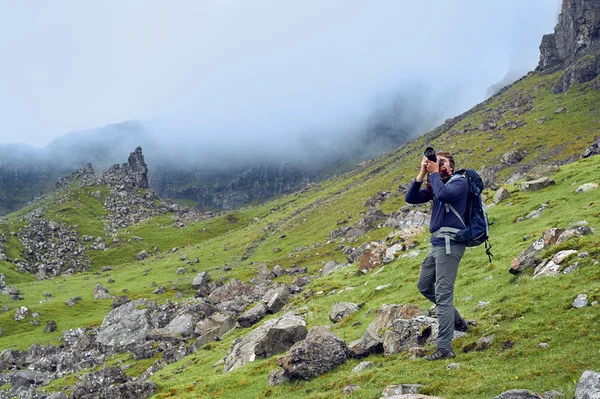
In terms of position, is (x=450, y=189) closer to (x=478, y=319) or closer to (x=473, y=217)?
(x=473, y=217)

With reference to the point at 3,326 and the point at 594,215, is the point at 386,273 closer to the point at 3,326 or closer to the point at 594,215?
the point at 594,215

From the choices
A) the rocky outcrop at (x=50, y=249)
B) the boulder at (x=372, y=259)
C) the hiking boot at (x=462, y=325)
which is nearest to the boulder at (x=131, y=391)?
the hiking boot at (x=462, y=325)

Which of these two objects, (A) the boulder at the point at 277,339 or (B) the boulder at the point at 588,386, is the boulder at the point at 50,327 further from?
(B) the boulder at the point at 588,386

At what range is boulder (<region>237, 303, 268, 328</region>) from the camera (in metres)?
48.4

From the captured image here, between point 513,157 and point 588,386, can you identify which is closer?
point 588,386

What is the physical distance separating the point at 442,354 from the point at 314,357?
6450 mm

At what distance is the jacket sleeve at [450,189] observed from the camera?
1311 cm

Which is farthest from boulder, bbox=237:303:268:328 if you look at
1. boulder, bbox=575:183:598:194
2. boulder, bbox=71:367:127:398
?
boulder, bbox=575:183:598:194

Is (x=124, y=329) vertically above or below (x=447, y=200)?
below

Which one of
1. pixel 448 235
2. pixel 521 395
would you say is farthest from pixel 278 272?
pixel 521 395

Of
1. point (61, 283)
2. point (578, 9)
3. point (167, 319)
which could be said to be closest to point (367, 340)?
point (167, 319)

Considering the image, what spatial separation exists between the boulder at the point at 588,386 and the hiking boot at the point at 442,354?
516 centimetres

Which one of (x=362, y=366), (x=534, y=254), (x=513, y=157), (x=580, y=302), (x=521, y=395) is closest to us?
(x=521, y=395)

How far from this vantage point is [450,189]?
1309 centimetres
